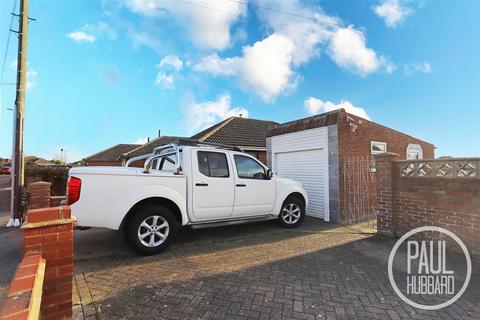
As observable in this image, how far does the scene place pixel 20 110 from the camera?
7.34 meters

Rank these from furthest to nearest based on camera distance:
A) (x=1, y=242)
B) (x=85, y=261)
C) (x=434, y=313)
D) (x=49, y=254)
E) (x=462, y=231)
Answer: (x=1, y=242)
(x=462, y=231)
(x=85, y=261)
(x=434, y=313)
(x=49, y=254)

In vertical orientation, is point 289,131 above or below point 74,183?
above

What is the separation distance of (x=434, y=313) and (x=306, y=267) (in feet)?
5.28

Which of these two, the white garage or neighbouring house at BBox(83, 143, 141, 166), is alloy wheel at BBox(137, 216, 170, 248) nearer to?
the white garage

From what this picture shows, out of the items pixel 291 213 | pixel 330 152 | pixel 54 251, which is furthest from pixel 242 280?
pixel 330 152

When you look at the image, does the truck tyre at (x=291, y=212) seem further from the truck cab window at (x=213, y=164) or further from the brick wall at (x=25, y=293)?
the brick wall at (x=25, y=293)

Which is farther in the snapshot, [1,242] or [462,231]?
[1,242]

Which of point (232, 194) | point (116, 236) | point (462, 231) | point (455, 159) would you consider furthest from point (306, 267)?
point (116, 236)

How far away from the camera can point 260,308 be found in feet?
9.52

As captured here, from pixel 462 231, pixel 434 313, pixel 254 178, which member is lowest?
pixel 434 313

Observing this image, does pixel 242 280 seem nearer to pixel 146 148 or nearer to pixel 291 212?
pixel 291 212

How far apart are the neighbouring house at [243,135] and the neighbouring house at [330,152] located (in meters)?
5.39

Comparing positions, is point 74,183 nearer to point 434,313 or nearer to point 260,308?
point 260,308
